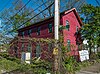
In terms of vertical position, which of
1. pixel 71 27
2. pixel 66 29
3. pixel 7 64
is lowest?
pixel 7 64

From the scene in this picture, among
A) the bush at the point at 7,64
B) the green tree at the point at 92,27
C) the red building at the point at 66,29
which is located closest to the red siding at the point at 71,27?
the red building at the point at 66,29

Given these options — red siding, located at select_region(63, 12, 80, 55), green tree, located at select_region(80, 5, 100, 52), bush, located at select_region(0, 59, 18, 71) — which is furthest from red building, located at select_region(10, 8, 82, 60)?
bush, located at select_region(0, 59, 18, 71)

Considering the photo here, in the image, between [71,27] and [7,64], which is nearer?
[7,64]

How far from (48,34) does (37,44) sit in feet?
38.0

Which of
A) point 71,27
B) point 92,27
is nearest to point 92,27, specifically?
point 92,27

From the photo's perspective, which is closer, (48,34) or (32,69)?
(32,69)

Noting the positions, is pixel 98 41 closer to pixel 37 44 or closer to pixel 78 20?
pixel 78 20

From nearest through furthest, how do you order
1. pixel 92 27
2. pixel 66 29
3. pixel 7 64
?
pixel 7 64 → pixel 66 29 → pixel 92 27

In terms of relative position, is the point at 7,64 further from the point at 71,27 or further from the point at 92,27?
the point at 92,27

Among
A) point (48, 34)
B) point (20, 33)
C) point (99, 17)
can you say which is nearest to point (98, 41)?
point (99, 17)

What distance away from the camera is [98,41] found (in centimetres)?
2284

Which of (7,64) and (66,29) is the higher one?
(66,29)

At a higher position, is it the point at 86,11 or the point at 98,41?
the point at 86,11

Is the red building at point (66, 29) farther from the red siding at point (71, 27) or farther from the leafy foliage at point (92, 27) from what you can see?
the leafy foliage at point (92, 27)
